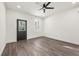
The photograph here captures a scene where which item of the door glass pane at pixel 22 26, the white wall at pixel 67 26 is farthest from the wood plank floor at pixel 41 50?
the door glass pane at pixel 22 26

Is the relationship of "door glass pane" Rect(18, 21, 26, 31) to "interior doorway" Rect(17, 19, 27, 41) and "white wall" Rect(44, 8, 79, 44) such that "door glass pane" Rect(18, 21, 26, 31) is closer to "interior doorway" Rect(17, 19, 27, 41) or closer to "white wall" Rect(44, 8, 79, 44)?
"interior doorway" Rect(17, 19, 27, 41)

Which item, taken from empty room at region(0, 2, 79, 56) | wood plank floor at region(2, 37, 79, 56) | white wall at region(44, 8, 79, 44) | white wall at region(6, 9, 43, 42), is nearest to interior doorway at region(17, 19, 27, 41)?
empty room at region(0, 2, 79, 56)

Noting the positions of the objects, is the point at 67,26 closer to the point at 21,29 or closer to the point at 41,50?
the point at 41,50

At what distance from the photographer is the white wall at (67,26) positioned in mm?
4551

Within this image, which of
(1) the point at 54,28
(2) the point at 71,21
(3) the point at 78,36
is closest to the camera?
(3) the point at 78,36

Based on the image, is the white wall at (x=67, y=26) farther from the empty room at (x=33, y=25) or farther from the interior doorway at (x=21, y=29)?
the interior doorway at (x=21, y=29)

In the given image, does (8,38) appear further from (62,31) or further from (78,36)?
(78,36)

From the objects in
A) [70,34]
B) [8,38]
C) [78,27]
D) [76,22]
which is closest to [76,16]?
[76,22]

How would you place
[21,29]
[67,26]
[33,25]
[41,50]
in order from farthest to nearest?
[33,25] < [21,29] < [67,26] < [41,50]

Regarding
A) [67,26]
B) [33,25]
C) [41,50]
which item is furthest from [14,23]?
[67,26]

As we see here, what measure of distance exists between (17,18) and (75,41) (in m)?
4.94

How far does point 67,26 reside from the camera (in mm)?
5152

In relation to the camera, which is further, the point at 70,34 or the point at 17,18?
the point at 17,18

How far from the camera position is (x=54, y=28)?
6691mm
